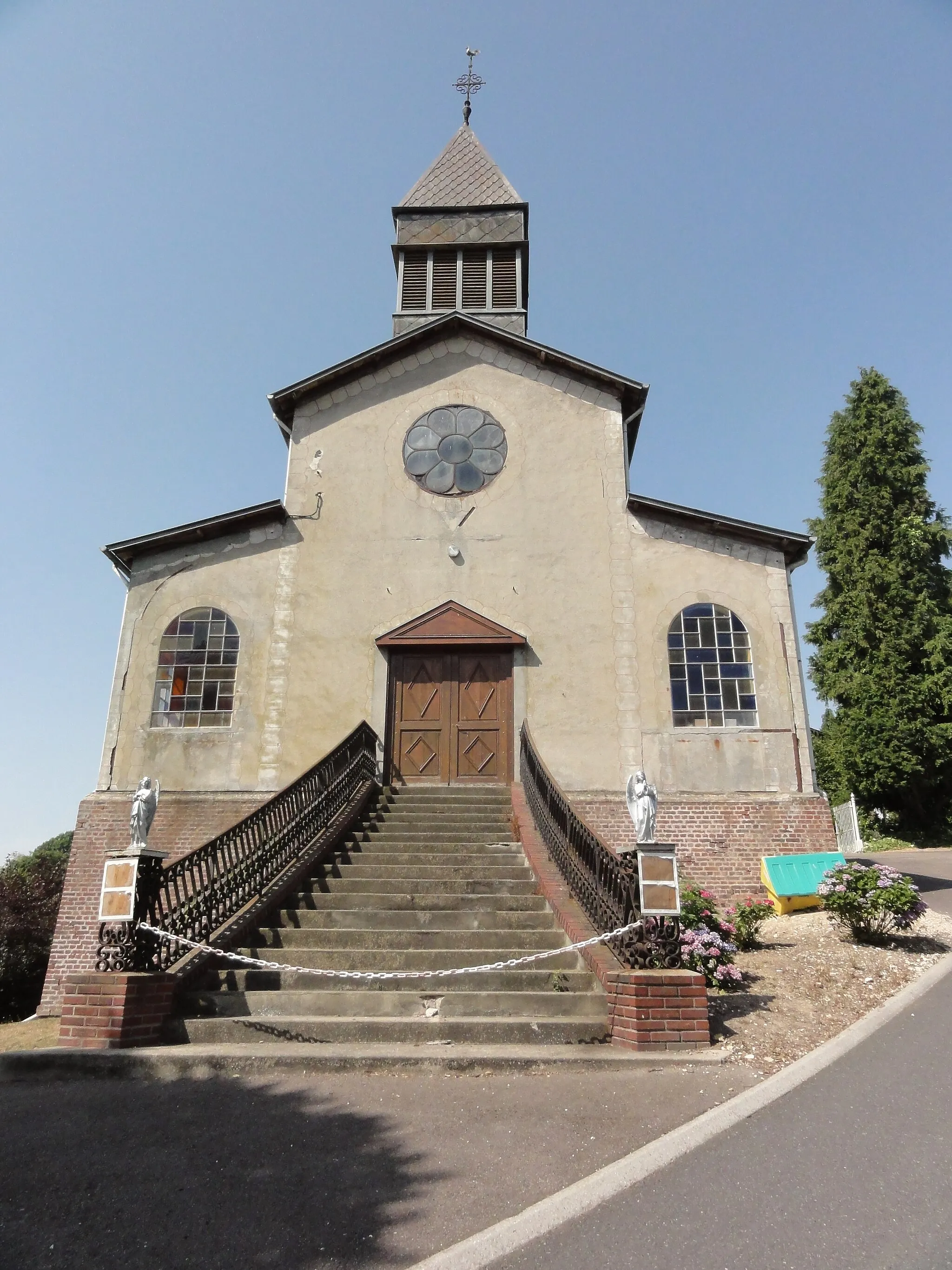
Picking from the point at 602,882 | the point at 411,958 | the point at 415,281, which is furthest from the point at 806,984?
the point at 415,281

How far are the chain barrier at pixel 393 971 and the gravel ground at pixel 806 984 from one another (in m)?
1.19

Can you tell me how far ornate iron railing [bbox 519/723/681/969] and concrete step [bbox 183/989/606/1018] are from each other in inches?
24.3

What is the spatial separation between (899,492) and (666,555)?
69.6 feet

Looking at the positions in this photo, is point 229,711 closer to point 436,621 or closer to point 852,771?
point 436,621

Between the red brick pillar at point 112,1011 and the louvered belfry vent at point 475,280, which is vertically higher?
the louvered belfry vent at point 475,280

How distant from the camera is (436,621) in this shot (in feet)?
46.6

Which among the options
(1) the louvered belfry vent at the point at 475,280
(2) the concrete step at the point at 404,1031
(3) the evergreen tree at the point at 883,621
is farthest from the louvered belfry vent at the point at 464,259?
(3) the evergreen tree at the point at 883,621

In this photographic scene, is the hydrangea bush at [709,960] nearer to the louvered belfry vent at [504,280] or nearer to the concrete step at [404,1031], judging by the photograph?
the concrete step at [404,1031]

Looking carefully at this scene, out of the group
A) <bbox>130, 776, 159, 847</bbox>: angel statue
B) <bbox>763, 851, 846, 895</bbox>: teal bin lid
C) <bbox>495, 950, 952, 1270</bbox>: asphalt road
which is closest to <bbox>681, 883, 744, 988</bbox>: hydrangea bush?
<bbox>495, 950, 952, 1270</bbox>: asphalt road

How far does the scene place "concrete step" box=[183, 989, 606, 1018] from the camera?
23.8 feet

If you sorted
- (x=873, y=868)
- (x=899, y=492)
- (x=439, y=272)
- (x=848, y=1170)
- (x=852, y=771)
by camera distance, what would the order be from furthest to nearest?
(x=899, y=492), (x=852, y=771), (x=439, y=272), (x=873, y=868), (x=848, y=1170)

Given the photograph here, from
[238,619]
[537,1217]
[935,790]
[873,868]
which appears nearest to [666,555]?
[873,868]

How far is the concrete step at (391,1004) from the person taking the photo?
726 centimetres

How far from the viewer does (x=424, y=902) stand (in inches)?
366
